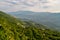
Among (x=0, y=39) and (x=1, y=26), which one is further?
(x=1, y=26)

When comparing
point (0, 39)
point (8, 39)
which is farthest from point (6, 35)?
point (0, 39)

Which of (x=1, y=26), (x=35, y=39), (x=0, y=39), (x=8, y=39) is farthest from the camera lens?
(x=35, y=39)

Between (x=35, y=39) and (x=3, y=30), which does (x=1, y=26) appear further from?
(x=35, y=39)

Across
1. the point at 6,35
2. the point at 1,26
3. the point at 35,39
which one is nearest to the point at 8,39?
the point at 6,35

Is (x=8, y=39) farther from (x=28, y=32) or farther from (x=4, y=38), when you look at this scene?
(x=28, y=32)

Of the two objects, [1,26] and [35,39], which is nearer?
[1,26]

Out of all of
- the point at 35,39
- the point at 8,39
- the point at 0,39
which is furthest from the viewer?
the point at 35,39

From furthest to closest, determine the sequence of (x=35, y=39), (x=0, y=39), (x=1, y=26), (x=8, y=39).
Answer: (x=35, y=39) < (x=1, y=26) < (x=8, y=39) < (x=0, y=39)

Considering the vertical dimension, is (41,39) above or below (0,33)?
below

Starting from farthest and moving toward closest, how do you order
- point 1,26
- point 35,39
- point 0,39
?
1. point 35,39
2. point 1,26
3. point 0,39

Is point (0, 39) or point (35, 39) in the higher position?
point (0, 39)
